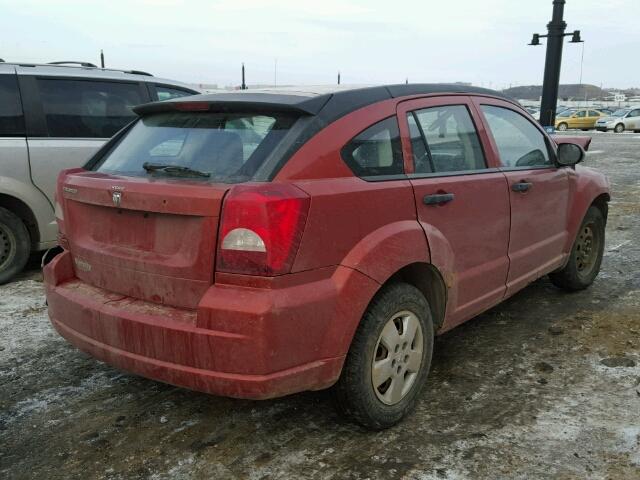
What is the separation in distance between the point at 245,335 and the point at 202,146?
96 cm

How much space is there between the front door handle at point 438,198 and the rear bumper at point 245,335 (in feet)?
2.04

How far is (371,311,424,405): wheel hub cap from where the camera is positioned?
279cm

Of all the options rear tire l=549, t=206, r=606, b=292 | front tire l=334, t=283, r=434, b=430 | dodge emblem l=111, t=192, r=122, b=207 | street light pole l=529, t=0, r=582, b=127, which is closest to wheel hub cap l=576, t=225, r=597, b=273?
rear tire l=549, t=206, r=606, b=292

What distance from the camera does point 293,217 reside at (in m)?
2.36

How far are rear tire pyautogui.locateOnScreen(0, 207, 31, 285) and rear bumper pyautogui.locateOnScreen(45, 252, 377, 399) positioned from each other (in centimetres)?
305

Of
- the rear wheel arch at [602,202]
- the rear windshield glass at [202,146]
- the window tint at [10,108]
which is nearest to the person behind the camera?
the rear windshield glass at [202,146]

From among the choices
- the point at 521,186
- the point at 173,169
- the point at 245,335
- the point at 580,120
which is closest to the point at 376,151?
the point at 173,169

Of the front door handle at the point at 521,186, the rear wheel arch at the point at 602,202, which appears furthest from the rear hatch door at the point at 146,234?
the rear wheel arch at the point at 602,202

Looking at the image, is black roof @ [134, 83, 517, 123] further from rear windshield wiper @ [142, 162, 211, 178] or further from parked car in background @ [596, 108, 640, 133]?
parked car in background @ [596, 108, 640, 133]

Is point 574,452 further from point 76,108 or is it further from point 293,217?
point 76,108

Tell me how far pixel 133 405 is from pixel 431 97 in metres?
2.33

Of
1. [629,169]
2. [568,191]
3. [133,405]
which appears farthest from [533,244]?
[629,169]

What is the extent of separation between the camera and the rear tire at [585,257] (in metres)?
4.80

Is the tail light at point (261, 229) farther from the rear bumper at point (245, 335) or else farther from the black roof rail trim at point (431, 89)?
the black roof rail trim at point (431, 89)
